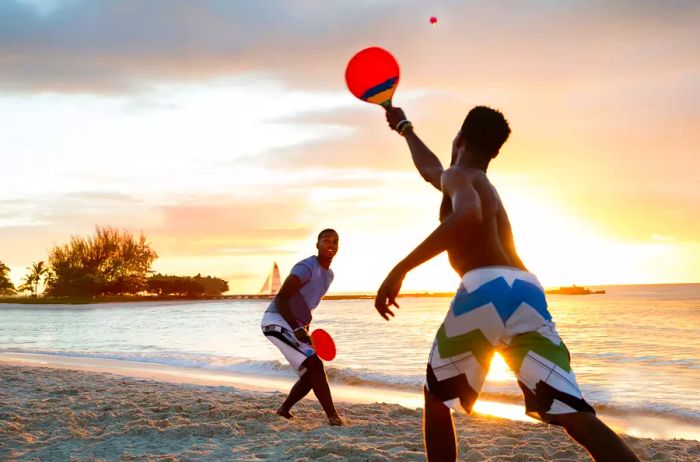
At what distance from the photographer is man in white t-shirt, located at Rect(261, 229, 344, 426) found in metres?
6.41

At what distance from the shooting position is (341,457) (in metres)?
5.21

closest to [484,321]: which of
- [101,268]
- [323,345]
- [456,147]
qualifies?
[456,147]

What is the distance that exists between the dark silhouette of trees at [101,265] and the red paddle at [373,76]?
6402 centimetres

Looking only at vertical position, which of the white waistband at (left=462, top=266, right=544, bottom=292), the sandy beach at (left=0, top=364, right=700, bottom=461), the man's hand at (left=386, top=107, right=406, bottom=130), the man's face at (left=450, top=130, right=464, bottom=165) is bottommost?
the sandy beach at (left=0, top=364, right=700, bottom=461)

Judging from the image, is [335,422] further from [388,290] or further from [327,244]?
[388,290]

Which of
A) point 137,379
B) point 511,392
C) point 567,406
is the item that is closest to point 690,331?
Answer: point 511,392

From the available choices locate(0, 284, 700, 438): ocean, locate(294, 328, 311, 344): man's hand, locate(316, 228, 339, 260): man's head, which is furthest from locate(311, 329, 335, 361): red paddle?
locate(0, 284, 700, 438): ocean

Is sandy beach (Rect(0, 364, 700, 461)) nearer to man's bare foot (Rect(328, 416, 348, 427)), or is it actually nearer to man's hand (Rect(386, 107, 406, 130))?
man's bare foot (Rect(328, 416, 348, 427))

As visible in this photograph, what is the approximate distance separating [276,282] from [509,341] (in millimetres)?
77272

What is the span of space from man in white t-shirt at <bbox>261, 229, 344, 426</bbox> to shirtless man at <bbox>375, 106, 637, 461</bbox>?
10.7 feet

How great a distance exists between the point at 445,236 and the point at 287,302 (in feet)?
12.2

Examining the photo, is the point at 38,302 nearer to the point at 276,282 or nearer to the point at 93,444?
the point at 276,282

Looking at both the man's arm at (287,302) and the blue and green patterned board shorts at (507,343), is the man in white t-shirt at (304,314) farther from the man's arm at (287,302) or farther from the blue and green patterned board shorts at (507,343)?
the blue and green patterned board shorts at (507,343)

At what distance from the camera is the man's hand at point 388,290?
3.00 m
